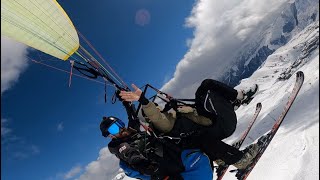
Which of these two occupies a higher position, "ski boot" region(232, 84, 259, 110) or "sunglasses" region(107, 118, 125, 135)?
"sunglasses" region(107, 118, 125, 135)

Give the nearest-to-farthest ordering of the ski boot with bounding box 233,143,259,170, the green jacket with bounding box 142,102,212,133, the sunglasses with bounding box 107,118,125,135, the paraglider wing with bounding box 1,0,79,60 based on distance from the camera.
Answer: the green jacket with bounding box 142,102,212,133, the sunglasses with bounding box 107,118,125,135, the paraglider wing with bounding box 1,0,79,60, the ski boot with bounding box 233,143,259,170

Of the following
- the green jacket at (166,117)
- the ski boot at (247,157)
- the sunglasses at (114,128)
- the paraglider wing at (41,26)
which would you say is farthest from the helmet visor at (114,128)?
the ski boot at (247,157)

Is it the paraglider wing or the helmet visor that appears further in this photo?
the paraglider wing

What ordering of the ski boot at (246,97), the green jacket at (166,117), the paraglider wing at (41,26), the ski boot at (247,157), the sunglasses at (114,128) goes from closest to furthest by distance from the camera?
the green jacket at (166,117) → the sunglasses at (114,128) → the paraglider wing at (41,26) → the ski boot at (246,97) → the ski boot at (247,157)

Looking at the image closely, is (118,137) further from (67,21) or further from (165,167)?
(67,21)

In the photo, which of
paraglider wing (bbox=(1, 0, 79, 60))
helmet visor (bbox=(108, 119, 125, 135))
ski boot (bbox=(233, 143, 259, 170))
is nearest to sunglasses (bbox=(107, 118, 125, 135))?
helmet visor (bbox=(108, 119, 125, 135))

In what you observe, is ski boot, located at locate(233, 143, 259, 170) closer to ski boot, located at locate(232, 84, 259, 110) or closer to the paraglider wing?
ski boot, located at locate(232, 84, 259, 110)

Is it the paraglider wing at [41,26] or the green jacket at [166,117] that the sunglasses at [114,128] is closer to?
the green jacket at [166,117]
